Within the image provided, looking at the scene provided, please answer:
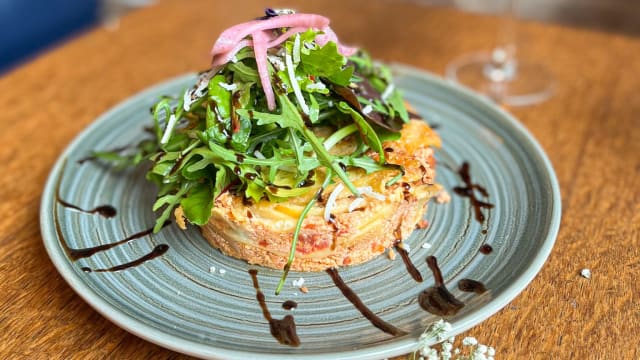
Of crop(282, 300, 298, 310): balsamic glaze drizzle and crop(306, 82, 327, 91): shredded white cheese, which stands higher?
crop(306, 82, 327, 91): shredded white cheese

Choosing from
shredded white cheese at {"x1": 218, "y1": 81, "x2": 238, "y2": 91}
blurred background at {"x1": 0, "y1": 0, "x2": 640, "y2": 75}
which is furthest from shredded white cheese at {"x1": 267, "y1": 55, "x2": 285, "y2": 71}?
blurred background at {"x1": 0, "y1": 0, "x2": 640, "y2": 75}

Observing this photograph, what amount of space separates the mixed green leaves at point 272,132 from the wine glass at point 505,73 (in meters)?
1.15

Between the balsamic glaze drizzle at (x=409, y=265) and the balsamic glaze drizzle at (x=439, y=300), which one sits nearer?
the balsamic glaze drizzle at (x=439, y=300)

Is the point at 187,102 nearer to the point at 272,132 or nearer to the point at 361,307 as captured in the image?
the point at 272,132

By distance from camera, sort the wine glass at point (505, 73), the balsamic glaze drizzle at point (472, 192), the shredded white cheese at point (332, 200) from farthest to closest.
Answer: the wine glass at point (505, 73) → the balsamic glaze drizzle at point (472, 192) → the shredded white cheese at point (332, 200)

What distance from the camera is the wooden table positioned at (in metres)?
1.80

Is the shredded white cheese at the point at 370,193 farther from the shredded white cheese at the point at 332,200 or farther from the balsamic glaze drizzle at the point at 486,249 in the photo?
the balsamic glaze drizzle at the point at 486,249

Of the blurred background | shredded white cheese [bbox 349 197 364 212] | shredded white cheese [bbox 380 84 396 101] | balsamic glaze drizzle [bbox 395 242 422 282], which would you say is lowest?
the blurred background

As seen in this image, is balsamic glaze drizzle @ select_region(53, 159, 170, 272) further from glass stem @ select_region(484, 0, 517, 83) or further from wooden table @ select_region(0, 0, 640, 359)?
glass stem @ select_region(484, 0, 517, 83)

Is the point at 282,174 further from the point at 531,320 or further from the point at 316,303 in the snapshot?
the point at 531,320

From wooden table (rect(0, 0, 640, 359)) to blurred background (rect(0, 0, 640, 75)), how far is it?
0.32m

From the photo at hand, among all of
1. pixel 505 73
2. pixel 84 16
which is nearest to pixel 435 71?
pixel 505 73

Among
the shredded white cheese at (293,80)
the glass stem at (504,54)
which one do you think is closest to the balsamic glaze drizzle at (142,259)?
the shredded white cheese at (293,80)

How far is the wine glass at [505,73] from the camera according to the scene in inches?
120
